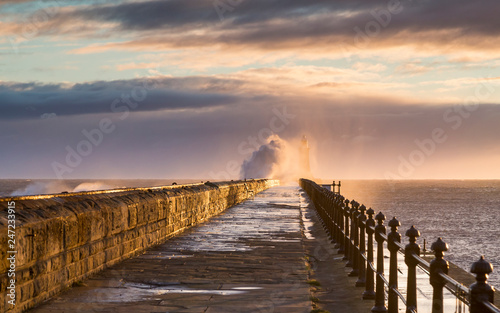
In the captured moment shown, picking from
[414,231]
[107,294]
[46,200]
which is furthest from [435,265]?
[46,200]

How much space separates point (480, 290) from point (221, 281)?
596 cm

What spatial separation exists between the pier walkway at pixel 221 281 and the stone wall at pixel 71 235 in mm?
204

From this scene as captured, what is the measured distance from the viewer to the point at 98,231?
957 cm

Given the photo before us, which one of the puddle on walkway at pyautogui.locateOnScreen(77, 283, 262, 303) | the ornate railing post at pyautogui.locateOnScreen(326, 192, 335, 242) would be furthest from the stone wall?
the ornate railing post at pyautogui.locateOnScreen(326, 192, 335, 242)

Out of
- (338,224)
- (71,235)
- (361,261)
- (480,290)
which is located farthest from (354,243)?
(480,290)

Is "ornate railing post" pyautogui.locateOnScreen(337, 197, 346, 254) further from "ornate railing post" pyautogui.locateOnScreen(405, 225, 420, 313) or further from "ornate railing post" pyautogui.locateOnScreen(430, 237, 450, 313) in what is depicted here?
"ornate railing post" pyautogui.locateOnScreen(430, 237, 450, 313)

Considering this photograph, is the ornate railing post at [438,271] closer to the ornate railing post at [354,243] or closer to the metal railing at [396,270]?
the metal railing at [396,270]

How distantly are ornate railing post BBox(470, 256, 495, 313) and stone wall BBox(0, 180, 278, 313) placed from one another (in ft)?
14.3

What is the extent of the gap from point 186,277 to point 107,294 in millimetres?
1651

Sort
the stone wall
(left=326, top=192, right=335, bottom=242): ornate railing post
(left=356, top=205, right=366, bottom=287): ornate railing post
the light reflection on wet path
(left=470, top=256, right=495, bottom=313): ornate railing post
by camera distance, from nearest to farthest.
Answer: (left=470, top=256, right=495, bottom=313): ornate railing post < the stone wall < the light reflection on wet path < (left=356, top=205, right=366, bottom=287): ornate railing post < (left=326, top=192, right=335, bottom=242): ornate railing post

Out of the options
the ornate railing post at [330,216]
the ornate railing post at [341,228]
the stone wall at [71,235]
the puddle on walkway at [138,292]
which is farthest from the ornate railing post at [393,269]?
the ornate railing post at [330,216]

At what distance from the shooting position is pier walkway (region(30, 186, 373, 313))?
300 inches

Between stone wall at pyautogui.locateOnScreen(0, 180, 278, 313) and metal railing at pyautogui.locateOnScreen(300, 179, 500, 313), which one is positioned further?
stone wall at pyautogui.locateOnScreen(0, 180, 278, 313)

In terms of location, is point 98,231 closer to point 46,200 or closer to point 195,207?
point 46,200
